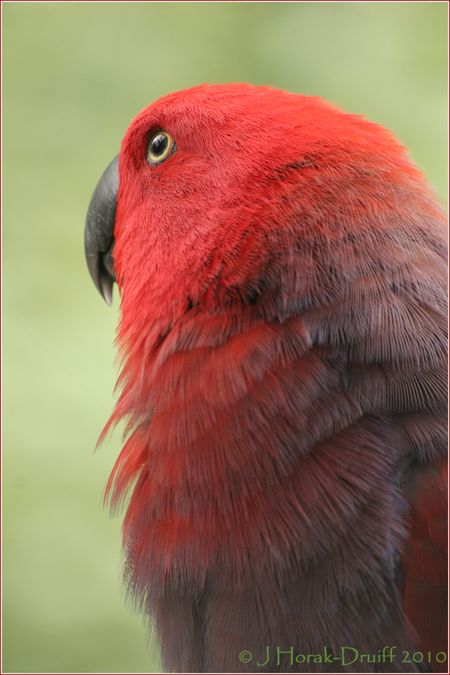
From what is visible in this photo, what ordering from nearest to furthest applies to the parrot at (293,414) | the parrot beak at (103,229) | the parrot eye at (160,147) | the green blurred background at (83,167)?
the parrot at (293,414) → the parrot eye at (160,147) → the parrot beak at (103,229) → the green blurred background at (83,167)

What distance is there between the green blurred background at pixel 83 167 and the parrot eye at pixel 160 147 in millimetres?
1123

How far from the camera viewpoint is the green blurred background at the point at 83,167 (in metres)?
2.50

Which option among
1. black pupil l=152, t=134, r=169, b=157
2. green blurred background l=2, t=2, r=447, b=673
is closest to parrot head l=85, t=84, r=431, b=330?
black pupil l=152, t=134, r=169, b=157

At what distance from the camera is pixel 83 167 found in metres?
2.83

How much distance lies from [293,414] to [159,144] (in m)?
0.59

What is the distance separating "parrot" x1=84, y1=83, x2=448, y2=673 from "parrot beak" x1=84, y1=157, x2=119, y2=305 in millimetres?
290

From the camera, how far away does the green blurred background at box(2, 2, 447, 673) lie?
8.20ft

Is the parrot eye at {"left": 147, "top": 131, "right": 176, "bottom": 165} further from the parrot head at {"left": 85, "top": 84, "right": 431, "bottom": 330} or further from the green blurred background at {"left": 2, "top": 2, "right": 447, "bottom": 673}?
the green blurred background at {"left": 2, "top": 2, "right": 447, "bottom": 673}

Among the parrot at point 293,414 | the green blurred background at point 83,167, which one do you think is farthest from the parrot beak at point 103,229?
the green blurred background at point 83,167

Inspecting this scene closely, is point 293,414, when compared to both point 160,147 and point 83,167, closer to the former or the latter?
point 160,147

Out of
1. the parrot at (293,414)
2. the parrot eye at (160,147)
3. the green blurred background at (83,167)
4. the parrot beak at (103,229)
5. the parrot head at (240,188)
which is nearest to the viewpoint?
the parrot at (293,414)

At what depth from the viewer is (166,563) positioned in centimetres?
115

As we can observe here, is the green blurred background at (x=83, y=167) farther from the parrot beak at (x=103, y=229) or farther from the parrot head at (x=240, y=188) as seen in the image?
the parrot head at (x=240, y=188)

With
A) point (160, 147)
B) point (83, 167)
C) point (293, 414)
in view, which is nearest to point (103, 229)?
point (160, 147)
